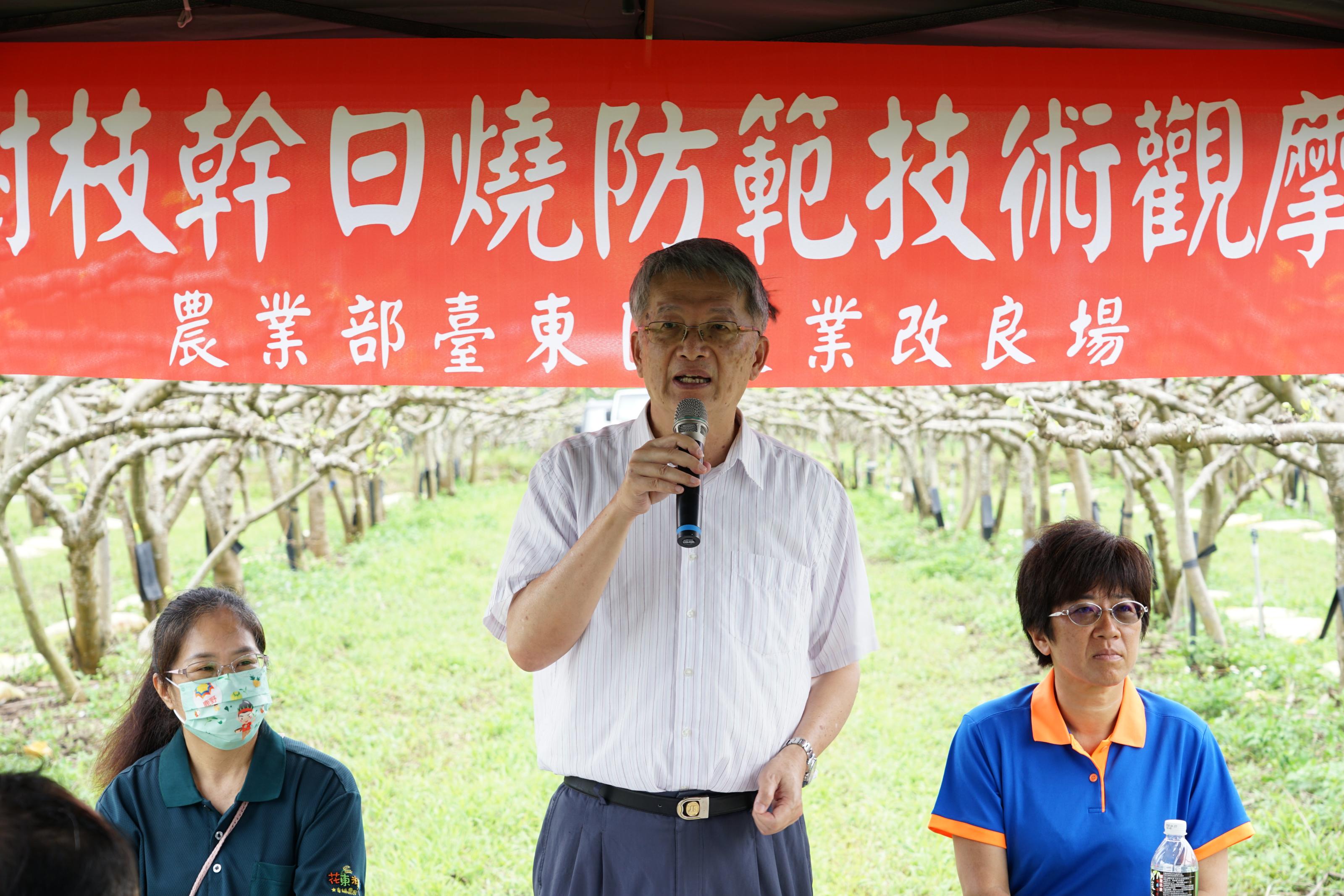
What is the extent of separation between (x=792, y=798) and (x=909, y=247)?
1.61 metres

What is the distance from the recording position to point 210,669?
227cm

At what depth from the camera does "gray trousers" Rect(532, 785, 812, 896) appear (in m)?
1.97

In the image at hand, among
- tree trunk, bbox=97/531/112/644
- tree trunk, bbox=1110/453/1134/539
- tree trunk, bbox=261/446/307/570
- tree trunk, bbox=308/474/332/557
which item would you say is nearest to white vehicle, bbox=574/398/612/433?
tree trunk, bbox=308/474/332/557

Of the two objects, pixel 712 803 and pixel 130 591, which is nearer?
pixel 712 803

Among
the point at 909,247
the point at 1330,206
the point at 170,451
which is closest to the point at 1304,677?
the point at 1330,206

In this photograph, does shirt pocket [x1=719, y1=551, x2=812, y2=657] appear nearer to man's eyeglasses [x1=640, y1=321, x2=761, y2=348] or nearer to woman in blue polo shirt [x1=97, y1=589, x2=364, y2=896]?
man's eyeglasses [x1=640, y1=321, x2=761, y2=348]

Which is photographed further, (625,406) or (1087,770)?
(625,406)

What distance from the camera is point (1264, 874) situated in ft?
14.6

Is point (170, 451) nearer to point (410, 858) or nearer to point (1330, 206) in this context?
point (410, 858)

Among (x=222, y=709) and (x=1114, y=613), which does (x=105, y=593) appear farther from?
(x=1114, y=613)

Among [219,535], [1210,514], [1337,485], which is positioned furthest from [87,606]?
[1210,514]

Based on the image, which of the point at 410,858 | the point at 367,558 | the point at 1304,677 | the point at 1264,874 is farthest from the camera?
the point at 367,558

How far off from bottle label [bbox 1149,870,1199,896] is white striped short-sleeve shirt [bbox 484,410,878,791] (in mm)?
687

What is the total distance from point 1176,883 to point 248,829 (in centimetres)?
185
